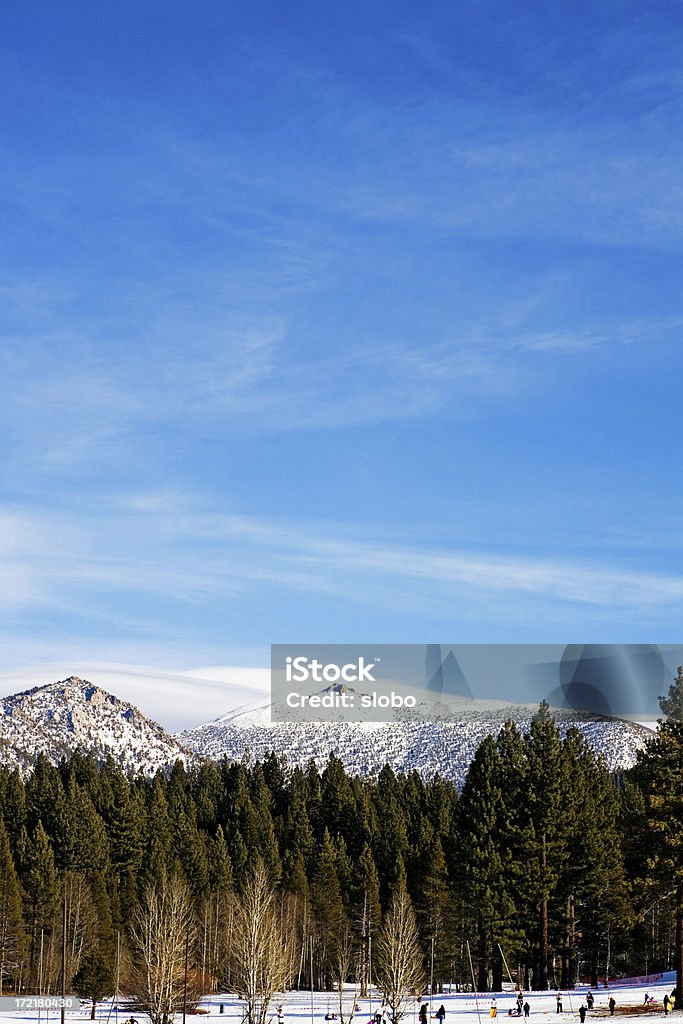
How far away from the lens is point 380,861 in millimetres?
120312

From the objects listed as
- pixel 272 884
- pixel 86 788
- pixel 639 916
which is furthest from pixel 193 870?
pixel 639 916

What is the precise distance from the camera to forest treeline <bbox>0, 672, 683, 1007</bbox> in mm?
86875

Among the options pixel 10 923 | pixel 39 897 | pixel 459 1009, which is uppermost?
pixel 39 897

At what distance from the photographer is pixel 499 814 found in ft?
295

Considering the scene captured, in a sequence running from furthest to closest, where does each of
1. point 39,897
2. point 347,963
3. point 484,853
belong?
point 39,897 → point 347,963 → point 484,853

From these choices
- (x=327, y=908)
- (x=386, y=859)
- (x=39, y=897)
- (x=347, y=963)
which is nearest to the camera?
(x=347, y=963)

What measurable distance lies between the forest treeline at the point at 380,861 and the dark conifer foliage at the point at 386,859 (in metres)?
0.17

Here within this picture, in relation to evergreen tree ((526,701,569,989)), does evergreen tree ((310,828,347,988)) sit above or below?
below

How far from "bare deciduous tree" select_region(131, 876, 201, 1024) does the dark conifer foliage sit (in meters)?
2.51

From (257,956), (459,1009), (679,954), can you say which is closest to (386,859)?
(459,1009)

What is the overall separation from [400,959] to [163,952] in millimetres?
14449

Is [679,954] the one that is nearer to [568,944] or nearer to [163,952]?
[568,944]

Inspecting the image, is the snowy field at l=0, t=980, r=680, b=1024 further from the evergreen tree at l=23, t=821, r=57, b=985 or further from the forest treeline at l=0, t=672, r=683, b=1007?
the evergreen tree at l=23, t=821, r=57, b=985

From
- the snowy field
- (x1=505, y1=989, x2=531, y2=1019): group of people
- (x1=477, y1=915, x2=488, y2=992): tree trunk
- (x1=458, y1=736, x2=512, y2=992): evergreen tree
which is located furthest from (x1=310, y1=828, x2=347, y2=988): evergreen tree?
(x1=505, y1=989, x2=531, y2=1019): group of people
